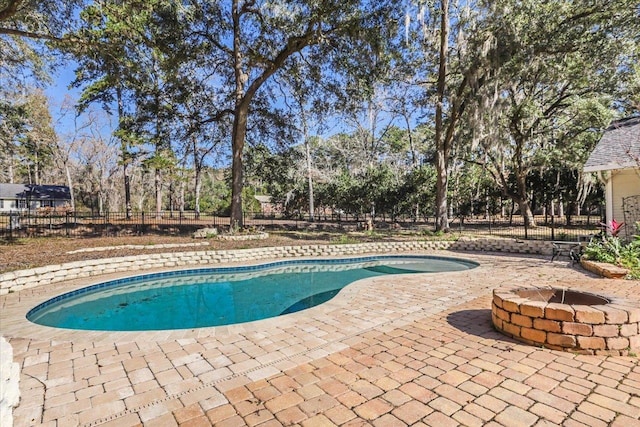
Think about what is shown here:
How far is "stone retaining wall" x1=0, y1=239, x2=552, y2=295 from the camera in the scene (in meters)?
6.42

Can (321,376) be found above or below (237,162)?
below

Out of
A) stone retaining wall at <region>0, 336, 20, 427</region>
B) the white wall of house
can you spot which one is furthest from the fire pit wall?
the white wall of house

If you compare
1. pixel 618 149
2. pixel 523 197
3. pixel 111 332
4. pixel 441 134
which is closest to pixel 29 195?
pixel 441 134

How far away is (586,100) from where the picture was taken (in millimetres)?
14586

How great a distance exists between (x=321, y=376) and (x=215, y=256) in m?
6.90

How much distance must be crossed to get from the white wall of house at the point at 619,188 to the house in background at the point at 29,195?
3979 cm

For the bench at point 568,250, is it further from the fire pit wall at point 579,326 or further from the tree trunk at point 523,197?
the tree trunk at point 523,197

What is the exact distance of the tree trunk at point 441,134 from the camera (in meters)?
13.5

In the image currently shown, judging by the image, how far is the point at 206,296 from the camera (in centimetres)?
688

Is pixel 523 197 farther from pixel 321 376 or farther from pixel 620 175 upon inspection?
pixel 321 376

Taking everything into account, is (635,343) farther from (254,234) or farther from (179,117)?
(179,117)

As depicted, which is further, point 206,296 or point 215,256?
point 215,256

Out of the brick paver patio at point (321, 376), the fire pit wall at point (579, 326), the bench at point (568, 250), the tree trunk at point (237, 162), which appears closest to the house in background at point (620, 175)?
the bench at point (568, 250)

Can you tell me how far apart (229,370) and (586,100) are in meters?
18.2
